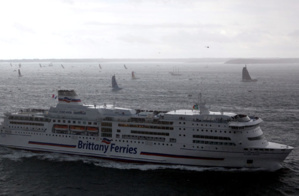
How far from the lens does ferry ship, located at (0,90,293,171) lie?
3512 cm

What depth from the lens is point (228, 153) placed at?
35.2m

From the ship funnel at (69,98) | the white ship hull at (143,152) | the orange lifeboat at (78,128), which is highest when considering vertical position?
the ship funnel at (69,98)

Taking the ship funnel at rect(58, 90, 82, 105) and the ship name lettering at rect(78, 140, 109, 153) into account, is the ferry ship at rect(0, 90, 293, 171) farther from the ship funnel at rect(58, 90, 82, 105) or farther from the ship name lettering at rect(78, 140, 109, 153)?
the ship name lettering at rect(78, 140, 109, 153)

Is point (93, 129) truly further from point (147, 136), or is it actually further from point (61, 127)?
point (147, 136)

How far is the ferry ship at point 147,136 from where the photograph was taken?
35.1 metres

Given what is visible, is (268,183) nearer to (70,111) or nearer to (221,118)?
(221,118)

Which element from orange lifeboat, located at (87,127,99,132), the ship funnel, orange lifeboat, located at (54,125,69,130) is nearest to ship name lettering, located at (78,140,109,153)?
orange lifeboat, located at (87,127,99,132)

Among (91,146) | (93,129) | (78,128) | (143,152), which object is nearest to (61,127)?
(78,128)

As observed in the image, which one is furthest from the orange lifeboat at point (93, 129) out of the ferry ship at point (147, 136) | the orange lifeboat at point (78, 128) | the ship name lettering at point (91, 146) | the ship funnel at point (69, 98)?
the ship funnel at point (69, 98)

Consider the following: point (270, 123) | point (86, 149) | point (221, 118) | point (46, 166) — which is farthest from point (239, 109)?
point (46, 166)

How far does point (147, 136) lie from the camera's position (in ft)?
123

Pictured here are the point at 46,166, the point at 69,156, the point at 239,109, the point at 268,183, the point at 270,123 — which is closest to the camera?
the point at 268,183

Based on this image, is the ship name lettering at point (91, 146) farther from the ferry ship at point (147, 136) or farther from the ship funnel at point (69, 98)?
the ship funnel at point (69, 98)

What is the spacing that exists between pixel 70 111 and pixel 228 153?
1972 cm
